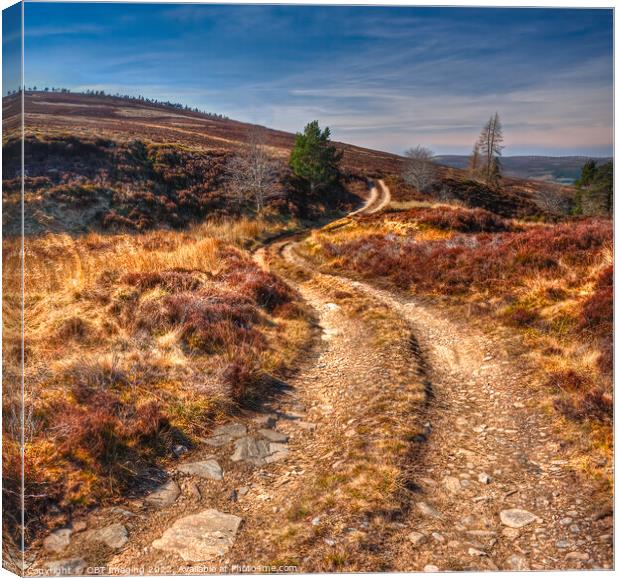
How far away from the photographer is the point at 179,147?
67.4ft

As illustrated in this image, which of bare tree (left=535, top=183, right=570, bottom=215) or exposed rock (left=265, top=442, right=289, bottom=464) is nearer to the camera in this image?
exposed rock (left=265, top=442, right=289, bottom=464)

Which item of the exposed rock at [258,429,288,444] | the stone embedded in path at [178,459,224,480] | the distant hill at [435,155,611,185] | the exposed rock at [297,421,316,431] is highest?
the distant hill at [435,155,611,185]

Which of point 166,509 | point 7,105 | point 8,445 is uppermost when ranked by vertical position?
point 7,105

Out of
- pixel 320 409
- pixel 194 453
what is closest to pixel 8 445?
pixel 194 453

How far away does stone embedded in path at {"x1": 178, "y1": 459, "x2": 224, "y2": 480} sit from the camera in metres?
5.21

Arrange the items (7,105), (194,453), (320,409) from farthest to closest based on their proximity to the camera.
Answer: (320,409)
(194,453)
(7,105)

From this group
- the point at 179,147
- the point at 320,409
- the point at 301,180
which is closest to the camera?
the point at 320,409

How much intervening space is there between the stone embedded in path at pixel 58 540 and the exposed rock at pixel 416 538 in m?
2.99

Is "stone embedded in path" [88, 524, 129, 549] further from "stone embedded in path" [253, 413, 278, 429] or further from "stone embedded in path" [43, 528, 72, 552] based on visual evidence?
"stone embedded in path" [253, 413, 278, 429]

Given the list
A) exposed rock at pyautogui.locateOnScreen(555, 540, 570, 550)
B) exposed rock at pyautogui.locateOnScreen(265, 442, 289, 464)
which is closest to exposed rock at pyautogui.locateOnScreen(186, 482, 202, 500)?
exposed rock at pyautogui.locateOnScreen(265, 442, 289, 464)

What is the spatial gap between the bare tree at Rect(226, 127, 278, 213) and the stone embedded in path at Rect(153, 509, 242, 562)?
1761 cm

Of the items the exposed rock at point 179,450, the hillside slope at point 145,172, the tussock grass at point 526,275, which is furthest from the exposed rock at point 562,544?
the hillside slope at point 145,172

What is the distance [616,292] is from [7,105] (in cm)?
663

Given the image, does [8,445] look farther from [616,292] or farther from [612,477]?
[616,292]
